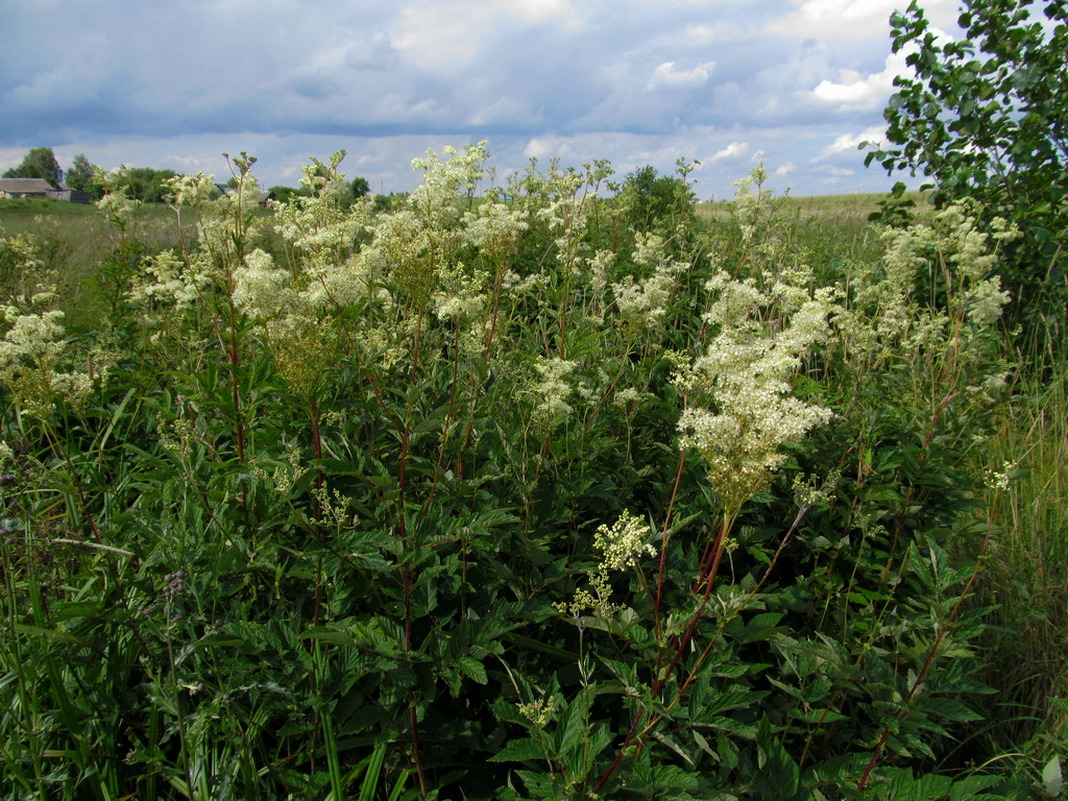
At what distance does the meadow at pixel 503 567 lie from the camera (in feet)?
6.44

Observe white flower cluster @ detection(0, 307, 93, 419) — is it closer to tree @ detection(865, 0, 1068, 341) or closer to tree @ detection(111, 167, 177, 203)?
tree @ detection(111, 167, 177, 203)

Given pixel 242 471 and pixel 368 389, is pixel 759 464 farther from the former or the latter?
pixel 368 389

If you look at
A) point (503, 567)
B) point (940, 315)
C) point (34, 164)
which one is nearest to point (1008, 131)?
point (940, 315)

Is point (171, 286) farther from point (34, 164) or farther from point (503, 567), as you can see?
point (34, 164)

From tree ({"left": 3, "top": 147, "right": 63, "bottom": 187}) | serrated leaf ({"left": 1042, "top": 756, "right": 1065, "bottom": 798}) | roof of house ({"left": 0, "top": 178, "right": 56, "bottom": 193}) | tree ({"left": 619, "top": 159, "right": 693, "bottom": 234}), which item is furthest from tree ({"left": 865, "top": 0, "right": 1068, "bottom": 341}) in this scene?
tree ({"left": 3, "top": 147, "right": 63, "bottom": 187})

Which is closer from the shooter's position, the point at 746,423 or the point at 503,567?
the point at 746,423

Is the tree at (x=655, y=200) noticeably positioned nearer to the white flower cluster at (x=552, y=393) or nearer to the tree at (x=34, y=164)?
the white flower cluster at (x=552, y=393)

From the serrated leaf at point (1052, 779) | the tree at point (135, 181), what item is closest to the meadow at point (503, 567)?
the serrated leaf at point (1052, 779)

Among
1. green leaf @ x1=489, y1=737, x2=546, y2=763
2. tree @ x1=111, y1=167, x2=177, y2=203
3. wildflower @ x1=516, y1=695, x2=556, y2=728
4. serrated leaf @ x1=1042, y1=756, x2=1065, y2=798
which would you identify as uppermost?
tree @ x1=111, y1=167, x2=177, y2=203

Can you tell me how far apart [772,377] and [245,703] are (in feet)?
6.88

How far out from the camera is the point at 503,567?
93.0 inches

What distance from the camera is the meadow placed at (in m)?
1.96

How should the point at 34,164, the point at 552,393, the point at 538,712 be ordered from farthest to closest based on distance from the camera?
1. the point at 34,164
2. the point at 552,393
3. the point at 538,712

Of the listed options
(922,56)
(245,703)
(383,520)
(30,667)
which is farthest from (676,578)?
(922,56)
